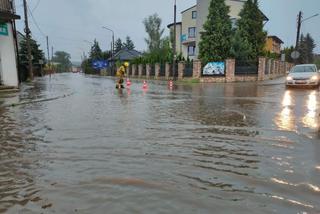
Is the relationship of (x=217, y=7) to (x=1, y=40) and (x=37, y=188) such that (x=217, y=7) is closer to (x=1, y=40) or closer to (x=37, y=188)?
(x=1, y=40)

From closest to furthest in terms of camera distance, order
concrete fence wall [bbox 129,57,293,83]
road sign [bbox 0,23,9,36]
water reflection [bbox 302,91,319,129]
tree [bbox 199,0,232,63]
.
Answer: water reflection [bbox 302,91,319,129], road sign [bbox 0,23,9,36], concrete fence wall [bbox 129,57,293,83], tree [bbox 199,0,232,63]

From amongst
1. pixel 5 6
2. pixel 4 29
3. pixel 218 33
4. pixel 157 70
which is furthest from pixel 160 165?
pixel 157 70

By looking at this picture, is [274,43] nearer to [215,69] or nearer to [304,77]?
[215,69]

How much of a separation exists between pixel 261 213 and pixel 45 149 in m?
4.37

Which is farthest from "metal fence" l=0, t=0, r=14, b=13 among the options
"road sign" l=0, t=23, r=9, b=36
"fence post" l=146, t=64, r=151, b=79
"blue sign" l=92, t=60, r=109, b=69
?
"blue sign" l=92, t=60, r=109, b=69

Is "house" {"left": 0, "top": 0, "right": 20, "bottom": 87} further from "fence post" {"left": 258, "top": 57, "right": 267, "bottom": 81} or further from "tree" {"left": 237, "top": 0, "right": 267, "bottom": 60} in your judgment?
"tree" {"left": 237, "top": 0, "right": 267, "bottom": 60}

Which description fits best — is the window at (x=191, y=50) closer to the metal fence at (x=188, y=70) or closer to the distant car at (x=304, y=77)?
the metal fence at (x=188, y=70)

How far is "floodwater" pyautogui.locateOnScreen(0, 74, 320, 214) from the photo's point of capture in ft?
13.6

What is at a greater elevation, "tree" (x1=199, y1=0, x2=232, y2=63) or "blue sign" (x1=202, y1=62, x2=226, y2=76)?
"tree" (x1=199, y1=0, x2=232, y2=63)

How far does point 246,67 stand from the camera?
35.2m

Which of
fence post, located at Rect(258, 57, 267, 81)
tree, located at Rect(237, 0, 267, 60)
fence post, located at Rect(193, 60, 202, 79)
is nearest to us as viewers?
fence post, located at Rect(258, 57, 267, 81)

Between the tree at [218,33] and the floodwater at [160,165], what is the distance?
85.8ft

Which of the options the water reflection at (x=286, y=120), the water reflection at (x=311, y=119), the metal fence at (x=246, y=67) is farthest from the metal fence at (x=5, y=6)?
the metal fence at (x=246, y=67)

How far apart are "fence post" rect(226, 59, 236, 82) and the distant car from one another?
35.1 feet
